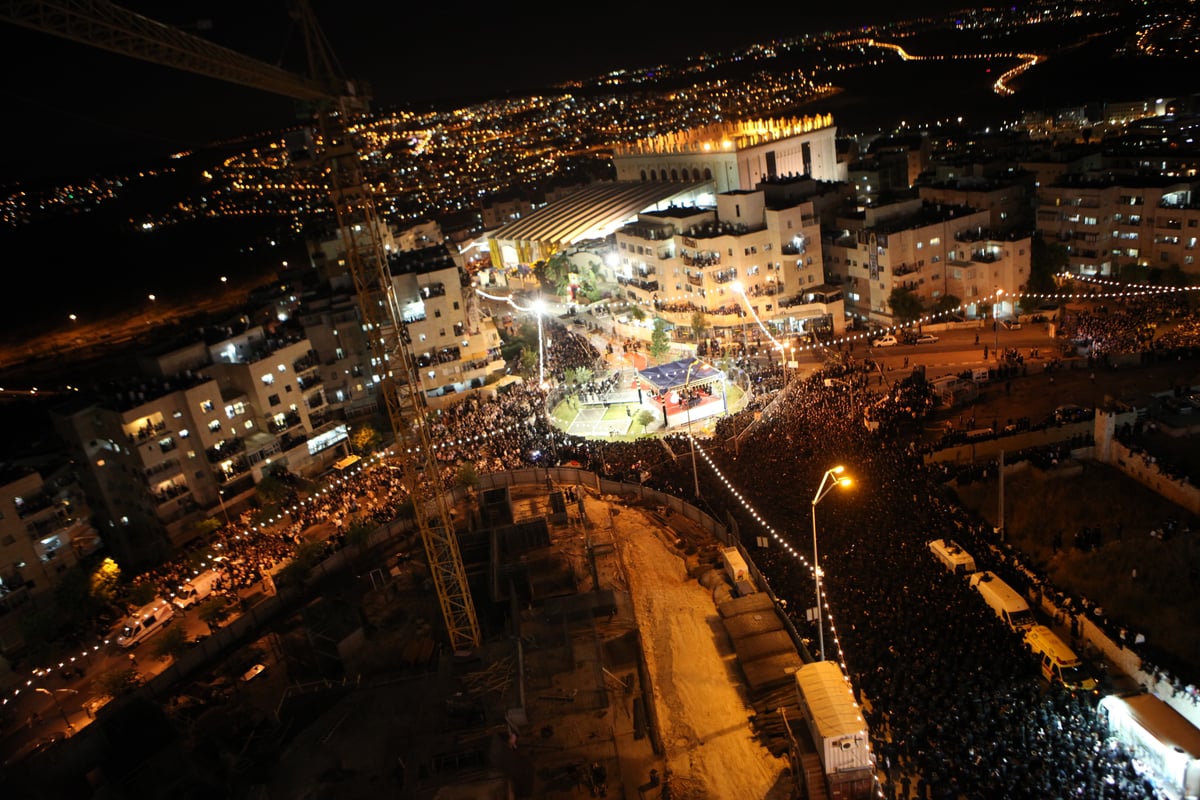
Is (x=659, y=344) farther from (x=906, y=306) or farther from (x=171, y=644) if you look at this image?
(x=171, y=644)

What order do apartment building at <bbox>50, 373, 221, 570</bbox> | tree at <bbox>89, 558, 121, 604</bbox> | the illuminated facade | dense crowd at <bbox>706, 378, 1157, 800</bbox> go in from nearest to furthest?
dense crowd at <bbox>706, 378, 1157, 800</bbox>, tree at <bbox>89, 558, 121, 604</bbox>, apartment building at <bbox>50, 373, 221, 570</bbox>, the illuminated facade

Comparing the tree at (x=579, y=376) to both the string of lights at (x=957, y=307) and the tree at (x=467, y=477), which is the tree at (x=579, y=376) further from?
the tree at (x=467, y=477)

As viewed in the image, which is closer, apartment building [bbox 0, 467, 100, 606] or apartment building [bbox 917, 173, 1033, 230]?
apartment building [bbox 0, 467, 100, 606]

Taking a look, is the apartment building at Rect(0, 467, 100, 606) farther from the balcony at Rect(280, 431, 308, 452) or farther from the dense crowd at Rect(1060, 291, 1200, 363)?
the dense crowd at Rect(1060, 291, 1200, 363)

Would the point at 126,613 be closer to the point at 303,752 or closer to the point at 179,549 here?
the point at 179,549

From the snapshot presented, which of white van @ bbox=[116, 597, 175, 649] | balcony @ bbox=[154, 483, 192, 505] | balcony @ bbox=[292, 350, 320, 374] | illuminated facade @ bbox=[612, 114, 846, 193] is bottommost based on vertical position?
white van @ bbox=[116, 597, 175, 649]

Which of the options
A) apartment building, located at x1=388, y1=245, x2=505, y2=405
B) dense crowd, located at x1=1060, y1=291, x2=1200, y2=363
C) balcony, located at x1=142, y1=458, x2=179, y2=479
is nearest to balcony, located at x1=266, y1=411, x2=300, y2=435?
balcony, located at x1=142, y1=458, x2=179, y2=479

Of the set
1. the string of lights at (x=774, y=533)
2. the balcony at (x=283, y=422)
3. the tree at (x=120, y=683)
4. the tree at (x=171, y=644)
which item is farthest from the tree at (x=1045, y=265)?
the tree at (x=120, y=683)
